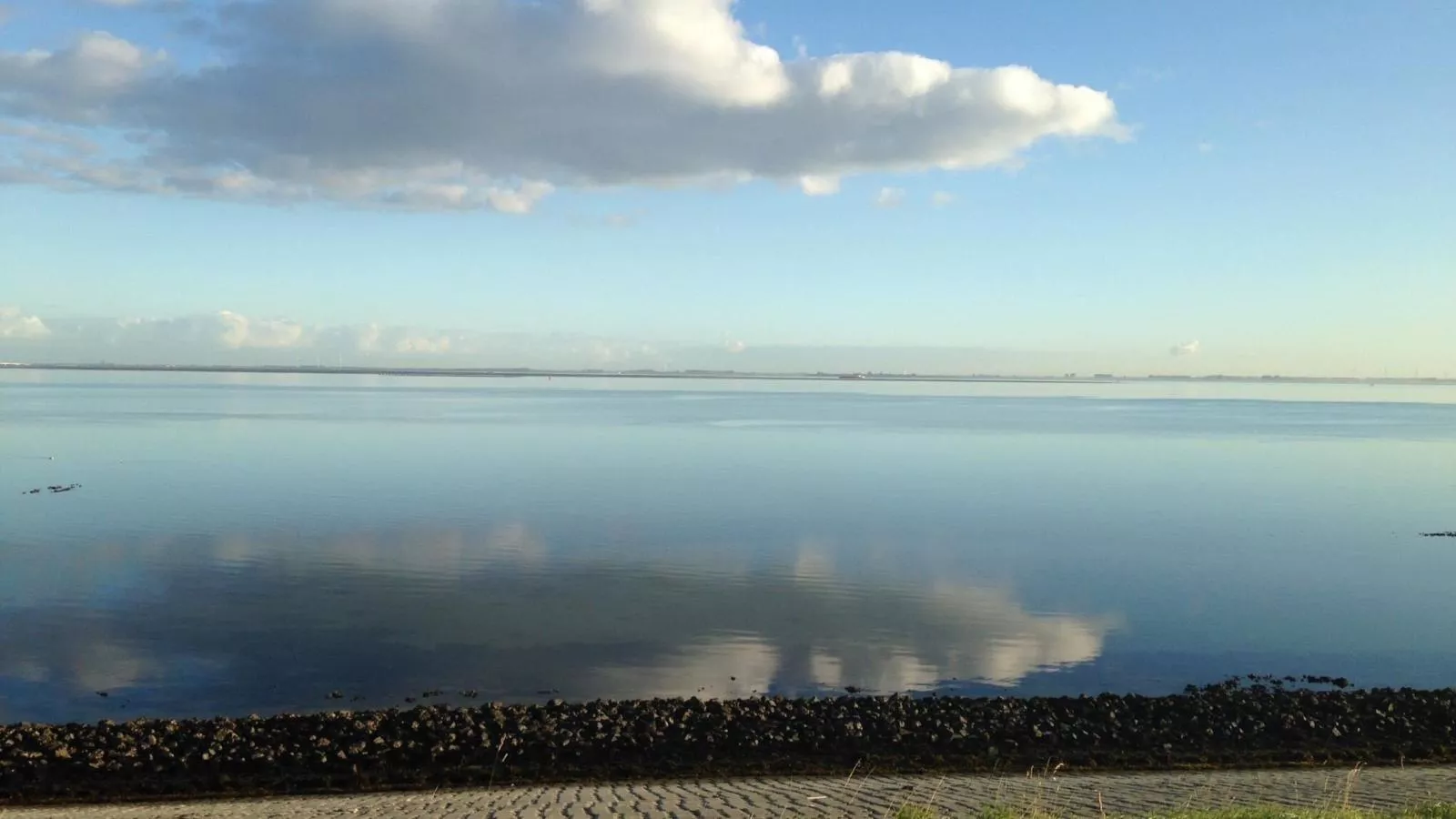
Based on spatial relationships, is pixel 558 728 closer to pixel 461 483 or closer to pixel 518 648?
pixel 518 648

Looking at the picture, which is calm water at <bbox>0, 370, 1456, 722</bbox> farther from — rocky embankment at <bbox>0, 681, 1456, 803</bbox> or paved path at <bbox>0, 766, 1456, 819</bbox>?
paved path at <bbox>0, 766, 1456, 819</bbox>

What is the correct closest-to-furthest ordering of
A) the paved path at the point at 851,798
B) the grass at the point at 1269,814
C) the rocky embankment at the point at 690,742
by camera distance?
1. the grass at the point at 1269,814
2. the paved path at the point at 851,798
3. the rocky embankment at the point at 690,742

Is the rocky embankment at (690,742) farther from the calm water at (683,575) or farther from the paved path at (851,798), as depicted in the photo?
the calm water at (683,575)

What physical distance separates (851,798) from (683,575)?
11396mm

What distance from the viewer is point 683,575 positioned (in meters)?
21.5

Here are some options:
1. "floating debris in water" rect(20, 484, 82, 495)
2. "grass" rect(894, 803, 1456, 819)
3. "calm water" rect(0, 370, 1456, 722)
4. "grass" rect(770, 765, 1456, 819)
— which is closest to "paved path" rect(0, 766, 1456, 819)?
"grass" rect(770, 765, 1456, 819)

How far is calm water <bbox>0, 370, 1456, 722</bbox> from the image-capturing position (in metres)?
15.0

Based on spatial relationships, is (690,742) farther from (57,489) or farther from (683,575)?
(57,489)

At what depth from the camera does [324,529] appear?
85.4 ft

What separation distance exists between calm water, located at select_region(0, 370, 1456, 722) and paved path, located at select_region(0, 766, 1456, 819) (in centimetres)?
315

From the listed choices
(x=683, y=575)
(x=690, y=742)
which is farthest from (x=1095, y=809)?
(x=683, y=575)

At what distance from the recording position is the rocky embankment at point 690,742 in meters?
11.0

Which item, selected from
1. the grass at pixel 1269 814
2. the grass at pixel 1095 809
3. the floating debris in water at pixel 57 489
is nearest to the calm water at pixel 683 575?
the floating debris in water at pixel 57 489

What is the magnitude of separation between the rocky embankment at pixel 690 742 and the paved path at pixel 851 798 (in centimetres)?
45
